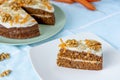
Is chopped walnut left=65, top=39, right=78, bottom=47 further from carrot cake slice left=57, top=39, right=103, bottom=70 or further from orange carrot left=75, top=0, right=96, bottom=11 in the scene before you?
orange carrot left=75, top=0, right=96, bottom=11

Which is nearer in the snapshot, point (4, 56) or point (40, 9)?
point (4, 56)

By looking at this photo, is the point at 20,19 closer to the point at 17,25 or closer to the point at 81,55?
the point at 17,25

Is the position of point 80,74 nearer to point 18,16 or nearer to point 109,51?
point 109,51

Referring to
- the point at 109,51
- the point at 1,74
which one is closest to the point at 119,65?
the point at 109,51

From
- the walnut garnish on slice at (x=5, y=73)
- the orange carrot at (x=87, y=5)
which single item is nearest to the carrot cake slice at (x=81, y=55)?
the walnut garnish on slice at (x=5, y=73)

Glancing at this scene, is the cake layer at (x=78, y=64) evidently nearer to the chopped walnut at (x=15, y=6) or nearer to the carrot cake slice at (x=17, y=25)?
the carrot cake slice at (x=17, y=25)

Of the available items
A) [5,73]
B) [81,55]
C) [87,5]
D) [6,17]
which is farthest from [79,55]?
[87,5]
